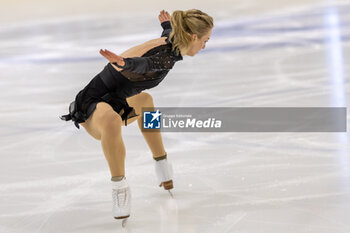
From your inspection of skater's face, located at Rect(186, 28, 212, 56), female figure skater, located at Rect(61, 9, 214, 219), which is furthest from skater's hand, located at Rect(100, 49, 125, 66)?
skater's face, located at Rect(186, 28, 212, 56)

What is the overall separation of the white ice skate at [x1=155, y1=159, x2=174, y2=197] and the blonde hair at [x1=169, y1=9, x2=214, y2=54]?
2.13 ft

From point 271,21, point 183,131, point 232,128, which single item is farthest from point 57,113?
point 271,21

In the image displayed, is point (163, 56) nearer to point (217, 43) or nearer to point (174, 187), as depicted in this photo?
point (174, 187)

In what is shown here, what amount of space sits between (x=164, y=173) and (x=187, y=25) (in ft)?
2.62

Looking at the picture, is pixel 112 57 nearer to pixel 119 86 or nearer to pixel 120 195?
pixel 119 86

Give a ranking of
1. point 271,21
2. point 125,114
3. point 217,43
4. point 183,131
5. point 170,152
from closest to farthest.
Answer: point 125,114, point 170,152, point 183,131, point 217,43, point 271,21

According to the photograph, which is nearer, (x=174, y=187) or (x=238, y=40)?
(x=174, y=187)

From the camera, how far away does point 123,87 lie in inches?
99.7

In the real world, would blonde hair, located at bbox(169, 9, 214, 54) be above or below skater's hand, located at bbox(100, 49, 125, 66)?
above

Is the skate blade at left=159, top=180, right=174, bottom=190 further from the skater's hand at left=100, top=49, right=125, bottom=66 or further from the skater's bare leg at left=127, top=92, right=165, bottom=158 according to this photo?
the skater's hand at left=100, top=49, right=125, bottom=66

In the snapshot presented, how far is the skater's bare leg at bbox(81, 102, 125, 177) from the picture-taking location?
2426 mm

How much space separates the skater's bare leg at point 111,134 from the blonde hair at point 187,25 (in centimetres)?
39

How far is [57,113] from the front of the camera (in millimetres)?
4348

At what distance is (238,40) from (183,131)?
283 centimetres
